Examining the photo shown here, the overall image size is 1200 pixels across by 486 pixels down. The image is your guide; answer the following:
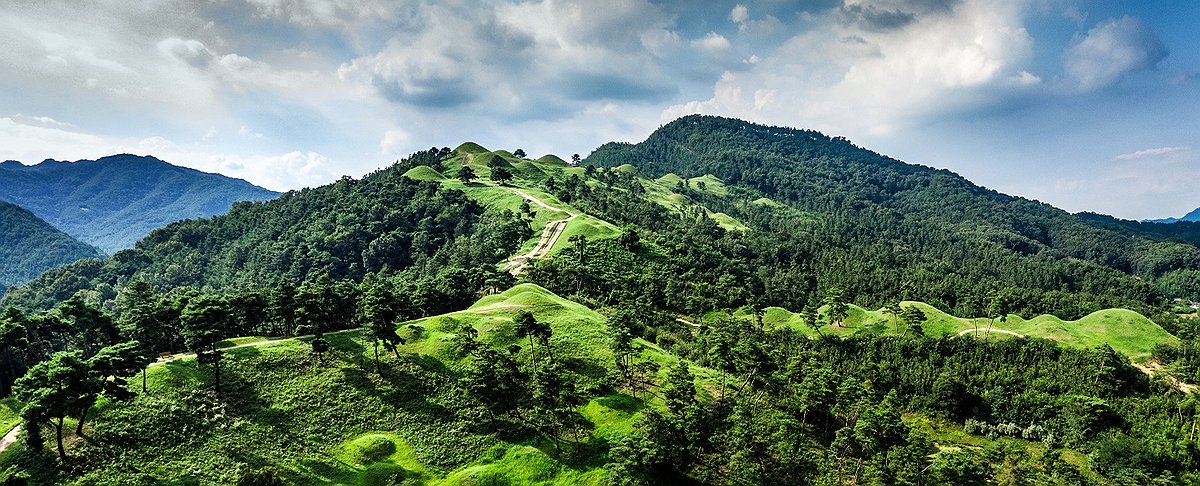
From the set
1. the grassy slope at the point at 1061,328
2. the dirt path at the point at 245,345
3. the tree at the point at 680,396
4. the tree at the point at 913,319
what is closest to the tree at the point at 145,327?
the dirt path at the point at 245,345

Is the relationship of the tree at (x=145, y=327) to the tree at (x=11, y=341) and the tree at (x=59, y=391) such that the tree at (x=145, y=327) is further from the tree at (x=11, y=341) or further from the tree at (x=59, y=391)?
the tree at (x=59, y=391)

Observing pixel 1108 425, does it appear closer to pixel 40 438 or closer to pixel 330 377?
pixel 330 377

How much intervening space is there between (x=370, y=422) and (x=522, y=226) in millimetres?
120027

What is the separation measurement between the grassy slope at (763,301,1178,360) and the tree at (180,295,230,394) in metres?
110

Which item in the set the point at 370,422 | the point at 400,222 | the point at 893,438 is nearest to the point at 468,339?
the point at 370,422

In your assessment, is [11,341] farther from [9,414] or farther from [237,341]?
[237,341]

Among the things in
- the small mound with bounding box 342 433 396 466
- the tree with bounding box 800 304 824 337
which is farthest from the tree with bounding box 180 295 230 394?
the tree with bounding box 800 304 824 337

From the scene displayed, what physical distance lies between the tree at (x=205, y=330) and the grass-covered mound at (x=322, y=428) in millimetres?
1344

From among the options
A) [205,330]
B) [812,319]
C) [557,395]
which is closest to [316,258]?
[205,330]

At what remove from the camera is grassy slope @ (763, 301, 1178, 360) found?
355ft

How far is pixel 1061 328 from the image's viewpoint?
366 feet

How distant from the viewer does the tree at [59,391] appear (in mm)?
A: 46594

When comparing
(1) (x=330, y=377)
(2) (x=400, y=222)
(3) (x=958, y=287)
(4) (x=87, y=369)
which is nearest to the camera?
(4) (x=87, y=369)

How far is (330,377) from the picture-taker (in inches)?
2598
